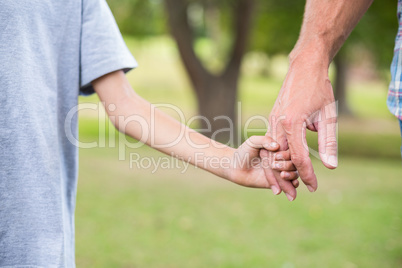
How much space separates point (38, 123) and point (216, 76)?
11.4 m

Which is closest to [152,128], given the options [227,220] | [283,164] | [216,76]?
[283,164]

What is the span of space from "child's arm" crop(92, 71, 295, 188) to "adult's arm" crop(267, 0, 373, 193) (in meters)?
0.10

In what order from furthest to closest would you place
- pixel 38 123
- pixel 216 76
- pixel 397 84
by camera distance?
pixel 216 76, pixel 397 84, pixel 38 123

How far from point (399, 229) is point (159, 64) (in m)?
35.7

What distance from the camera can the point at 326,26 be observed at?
1.97 metres

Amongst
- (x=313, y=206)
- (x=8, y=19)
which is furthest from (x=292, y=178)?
(x=313, y=206)

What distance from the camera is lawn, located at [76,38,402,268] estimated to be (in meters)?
4.97

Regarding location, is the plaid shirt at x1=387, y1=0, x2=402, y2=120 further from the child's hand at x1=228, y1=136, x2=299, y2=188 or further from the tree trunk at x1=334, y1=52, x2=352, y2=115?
the tree trunk at x1=334, y1=52, x2=352, y2=115

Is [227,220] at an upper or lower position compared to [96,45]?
lower

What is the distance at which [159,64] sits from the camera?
40.6 meters

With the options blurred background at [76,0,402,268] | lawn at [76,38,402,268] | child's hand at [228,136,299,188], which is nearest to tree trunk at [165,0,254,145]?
blurred background at [76,0,402,268]

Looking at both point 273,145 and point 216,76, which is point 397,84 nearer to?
point 273,145

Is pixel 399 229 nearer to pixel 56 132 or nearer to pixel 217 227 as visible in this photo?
pixel 217 227

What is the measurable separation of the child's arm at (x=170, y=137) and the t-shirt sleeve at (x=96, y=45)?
70 mm
